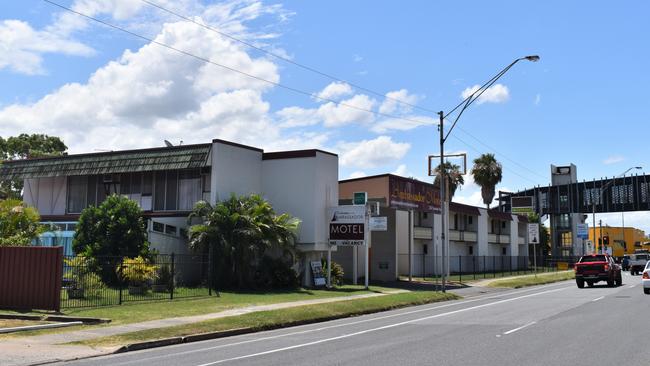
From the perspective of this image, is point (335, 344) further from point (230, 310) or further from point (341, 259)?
point (341, 259)

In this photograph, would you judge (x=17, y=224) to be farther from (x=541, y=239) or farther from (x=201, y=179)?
(x=541, y=239)

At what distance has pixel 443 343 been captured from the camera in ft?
41.6

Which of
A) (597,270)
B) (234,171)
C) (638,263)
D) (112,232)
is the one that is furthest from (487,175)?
(112,232)

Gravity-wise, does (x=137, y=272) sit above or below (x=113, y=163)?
A: below

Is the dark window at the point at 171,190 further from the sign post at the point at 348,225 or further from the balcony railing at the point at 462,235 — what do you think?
the balcony railing at the point at 462,235

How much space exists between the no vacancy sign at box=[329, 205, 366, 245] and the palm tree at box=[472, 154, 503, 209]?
39.3 metres

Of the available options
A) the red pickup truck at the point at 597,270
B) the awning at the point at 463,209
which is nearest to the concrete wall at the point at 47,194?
the awning at the point at 463,209

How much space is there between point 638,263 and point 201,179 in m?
38.3

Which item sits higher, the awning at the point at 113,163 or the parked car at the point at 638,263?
the awning at the point at 113,163

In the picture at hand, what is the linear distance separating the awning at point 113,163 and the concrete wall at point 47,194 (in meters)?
1.29

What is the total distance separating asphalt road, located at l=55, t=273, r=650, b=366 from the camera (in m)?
10.7

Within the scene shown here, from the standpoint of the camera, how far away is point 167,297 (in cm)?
2367

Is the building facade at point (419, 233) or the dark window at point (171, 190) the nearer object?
the dark window at point (171, 190)

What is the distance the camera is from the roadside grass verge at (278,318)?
14.3 m
